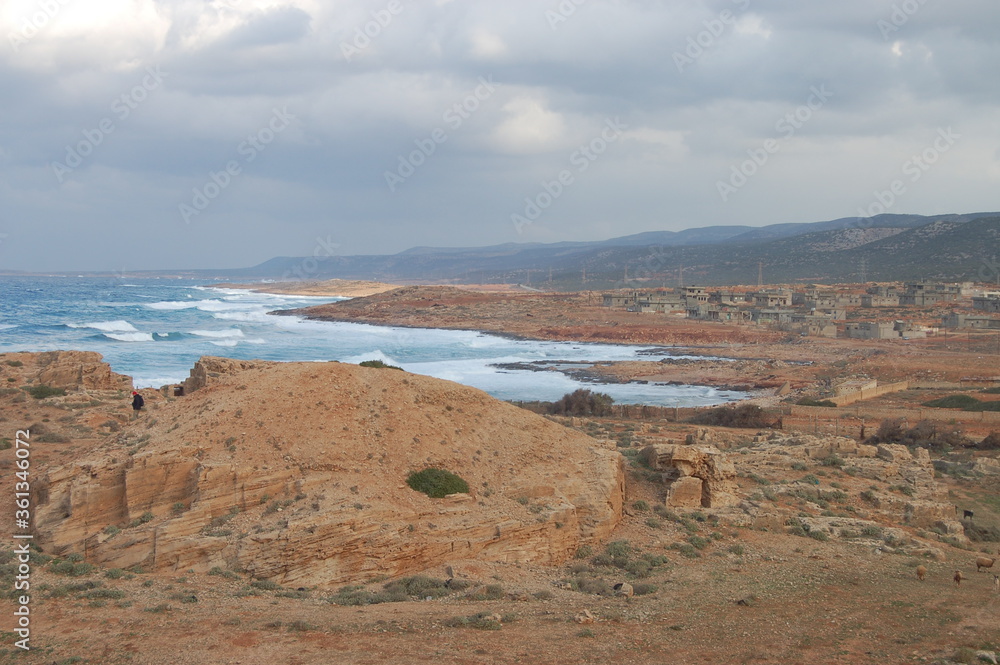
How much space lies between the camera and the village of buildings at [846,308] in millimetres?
67250

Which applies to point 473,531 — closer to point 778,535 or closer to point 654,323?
point 778,535

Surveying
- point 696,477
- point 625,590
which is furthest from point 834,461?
point 625,590

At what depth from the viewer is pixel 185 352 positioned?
2140 inches

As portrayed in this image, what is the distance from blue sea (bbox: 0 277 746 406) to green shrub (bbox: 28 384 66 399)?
12.3m

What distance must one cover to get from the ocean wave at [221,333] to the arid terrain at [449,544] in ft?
174

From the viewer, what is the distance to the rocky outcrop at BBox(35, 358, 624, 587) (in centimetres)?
1067

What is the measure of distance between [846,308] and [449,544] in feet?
276

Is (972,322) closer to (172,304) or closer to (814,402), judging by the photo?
(814,402)

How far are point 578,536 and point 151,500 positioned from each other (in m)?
6.60

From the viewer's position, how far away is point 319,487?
453 inches

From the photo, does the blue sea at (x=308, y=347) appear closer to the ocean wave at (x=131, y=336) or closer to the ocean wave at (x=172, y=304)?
the ocean wave at (x=131, y=336)

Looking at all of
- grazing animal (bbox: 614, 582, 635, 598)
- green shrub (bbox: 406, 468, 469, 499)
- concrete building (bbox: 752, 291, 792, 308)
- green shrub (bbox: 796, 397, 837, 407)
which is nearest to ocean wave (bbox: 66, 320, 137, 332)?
green shrub (bbox: 796, 397, 837, 407)

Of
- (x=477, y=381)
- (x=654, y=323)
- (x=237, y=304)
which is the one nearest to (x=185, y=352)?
(x=477, y=381)

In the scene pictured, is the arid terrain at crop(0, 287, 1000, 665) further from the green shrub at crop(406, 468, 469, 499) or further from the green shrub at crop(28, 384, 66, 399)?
the green shrub at crop(28, 384, 66, 399)
